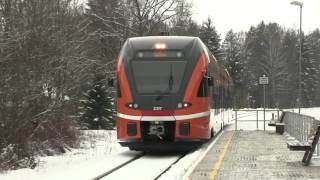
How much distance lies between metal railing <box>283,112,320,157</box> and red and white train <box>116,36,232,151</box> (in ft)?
10.7

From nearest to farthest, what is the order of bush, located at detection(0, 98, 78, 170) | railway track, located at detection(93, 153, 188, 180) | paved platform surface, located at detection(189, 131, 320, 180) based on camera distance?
paved platform surface, located at detection(189, 131, 320, 180) → railway track, located at detection(93, 153, 188, 180) → bush, located at detection(0, 98, 78, 170)

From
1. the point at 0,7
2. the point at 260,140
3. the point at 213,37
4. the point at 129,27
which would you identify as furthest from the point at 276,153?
the point at 213,37

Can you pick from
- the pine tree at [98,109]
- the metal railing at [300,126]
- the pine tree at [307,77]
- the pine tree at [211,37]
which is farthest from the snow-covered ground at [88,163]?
the pine tree at [307,77]

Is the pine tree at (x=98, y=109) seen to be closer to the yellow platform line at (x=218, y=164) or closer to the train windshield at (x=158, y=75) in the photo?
the yellow platform line at (x=218, y=164)

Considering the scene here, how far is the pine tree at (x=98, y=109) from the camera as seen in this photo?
112ft

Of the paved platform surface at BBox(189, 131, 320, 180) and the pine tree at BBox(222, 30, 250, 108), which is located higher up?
the pine tree at BBox(222, 30, 250, 108)

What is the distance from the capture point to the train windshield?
17.2 m

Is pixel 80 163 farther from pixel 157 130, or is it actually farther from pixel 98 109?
pixel 98 109

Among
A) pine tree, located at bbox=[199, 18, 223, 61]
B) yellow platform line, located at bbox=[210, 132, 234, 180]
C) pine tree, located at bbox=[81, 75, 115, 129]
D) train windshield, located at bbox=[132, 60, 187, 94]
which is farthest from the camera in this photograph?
pine tree, located at bbox=[199, 18, 223, 61]

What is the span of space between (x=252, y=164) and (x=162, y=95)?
4089 millimetres

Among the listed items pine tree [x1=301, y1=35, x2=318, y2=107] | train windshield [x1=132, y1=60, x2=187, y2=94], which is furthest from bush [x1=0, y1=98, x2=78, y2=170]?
pine tree [x1=301, y1=35, x2=318, y2=107]

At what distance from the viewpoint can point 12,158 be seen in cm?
1367

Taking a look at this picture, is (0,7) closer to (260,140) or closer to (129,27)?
(260,140)

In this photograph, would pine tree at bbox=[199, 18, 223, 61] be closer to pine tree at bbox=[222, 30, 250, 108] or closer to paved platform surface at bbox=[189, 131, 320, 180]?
pine tree at bbox=[222, 30, 250, 108]
